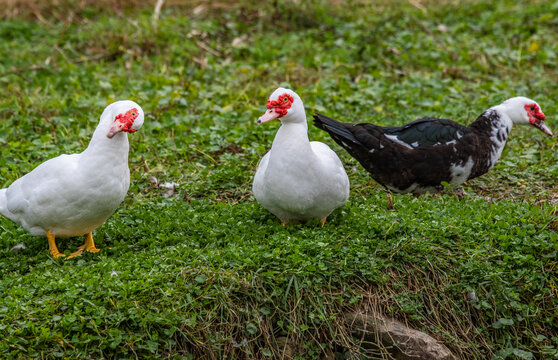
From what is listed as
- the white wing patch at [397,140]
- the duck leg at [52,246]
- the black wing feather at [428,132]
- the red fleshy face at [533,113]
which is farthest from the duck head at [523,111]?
the duck leg at [52,246]

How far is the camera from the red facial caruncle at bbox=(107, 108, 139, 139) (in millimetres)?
4012

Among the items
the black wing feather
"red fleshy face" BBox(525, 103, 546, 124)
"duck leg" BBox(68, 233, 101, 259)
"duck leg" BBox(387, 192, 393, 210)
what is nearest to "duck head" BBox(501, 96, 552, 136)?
"red fleshy face" BBox(525, 103, 546, 124)

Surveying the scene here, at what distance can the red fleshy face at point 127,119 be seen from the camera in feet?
13.2

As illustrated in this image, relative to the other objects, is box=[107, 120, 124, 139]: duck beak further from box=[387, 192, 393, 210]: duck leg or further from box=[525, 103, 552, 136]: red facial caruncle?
box=[525, 103, 552, 136]: red facial caruncle

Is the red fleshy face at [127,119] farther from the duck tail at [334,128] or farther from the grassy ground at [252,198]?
the duck tail at [334,128]

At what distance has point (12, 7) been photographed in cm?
1021

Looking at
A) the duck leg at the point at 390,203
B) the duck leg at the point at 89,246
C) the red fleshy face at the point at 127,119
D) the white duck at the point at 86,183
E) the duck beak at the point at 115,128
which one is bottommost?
the duck leg at the point at 89,246

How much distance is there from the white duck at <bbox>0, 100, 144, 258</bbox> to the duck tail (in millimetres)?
1579

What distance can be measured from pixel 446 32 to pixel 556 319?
6.18 metres

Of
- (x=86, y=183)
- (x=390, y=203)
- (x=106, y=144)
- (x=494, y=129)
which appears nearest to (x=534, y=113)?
(x=494, y=129)

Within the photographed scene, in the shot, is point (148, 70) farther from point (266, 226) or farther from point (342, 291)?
point (342, 291)

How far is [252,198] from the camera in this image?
544 cm

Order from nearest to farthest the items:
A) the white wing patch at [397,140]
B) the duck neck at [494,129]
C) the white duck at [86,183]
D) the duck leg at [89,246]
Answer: the white duck at [86,183]
the duck leg at [89,246]
the white wing patch at [397,140]
the duck neck at [494,129]

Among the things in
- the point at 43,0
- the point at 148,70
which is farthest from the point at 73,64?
the point at 43,0
